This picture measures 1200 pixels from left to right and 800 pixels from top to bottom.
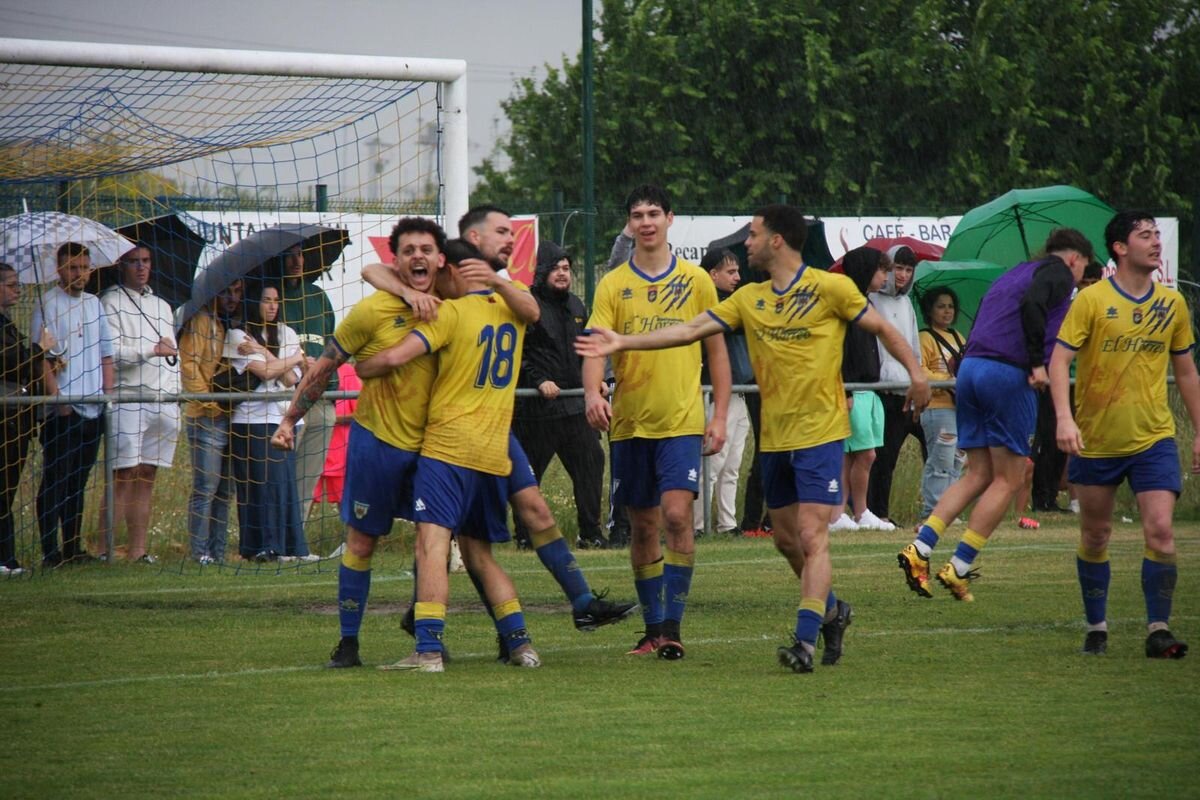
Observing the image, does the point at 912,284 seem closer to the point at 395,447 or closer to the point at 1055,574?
the point at 1055,574

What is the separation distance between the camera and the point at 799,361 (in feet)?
26.6

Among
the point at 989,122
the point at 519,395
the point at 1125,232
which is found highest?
the point at 989,122

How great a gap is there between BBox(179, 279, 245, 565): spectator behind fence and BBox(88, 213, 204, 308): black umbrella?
54 centimetres

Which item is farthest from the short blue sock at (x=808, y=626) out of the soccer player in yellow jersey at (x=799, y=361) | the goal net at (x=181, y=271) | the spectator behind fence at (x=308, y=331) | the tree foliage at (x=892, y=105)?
the tree foliage at (x=892, y=105)

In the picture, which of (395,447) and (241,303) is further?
(241,303)

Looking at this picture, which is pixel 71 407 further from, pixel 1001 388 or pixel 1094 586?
pixel 1094 586

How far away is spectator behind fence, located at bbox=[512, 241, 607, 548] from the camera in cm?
1341

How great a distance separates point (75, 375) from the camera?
42.4ft

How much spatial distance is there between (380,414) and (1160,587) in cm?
394

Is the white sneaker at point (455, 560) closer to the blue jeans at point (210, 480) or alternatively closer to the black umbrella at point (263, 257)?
the blue jeans at point (210, 480)

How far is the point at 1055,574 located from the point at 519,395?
4313mm

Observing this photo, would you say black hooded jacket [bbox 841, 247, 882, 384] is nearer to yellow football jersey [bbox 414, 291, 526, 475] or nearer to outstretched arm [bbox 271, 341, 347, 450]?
yellow football jersey [bbox 414, 291, 526, 475]

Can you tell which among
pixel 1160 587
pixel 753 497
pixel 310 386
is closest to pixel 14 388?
pixel 310 386

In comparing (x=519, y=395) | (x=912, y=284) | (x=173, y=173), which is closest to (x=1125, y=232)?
(x=519, y=395)
